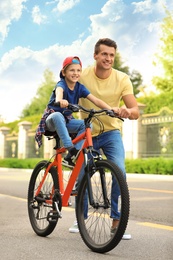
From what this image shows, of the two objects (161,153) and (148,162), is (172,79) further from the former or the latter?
(148,162)

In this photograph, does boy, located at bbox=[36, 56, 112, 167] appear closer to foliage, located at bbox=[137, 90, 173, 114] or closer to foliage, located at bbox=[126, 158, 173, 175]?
foliage, located at bbox=[126, 158, 173, 175]

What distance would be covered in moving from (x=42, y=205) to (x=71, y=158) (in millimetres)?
766

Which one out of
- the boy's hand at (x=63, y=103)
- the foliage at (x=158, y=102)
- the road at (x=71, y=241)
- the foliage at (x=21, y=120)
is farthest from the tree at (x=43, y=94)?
the boy's hand at (x=63, y=103)

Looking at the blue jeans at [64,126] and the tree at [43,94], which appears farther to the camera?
the tree at [43,94]

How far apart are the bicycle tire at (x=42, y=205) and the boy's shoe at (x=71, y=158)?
22 centimetres

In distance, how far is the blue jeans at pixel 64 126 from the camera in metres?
5.21

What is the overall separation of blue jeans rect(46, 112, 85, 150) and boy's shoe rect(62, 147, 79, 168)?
2.2 inches

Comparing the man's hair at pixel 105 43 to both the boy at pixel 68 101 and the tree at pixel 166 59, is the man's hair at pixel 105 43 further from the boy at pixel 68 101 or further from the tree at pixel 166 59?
the tree at pixel 166 59

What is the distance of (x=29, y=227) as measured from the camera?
20.9 ft

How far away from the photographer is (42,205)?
5891mm

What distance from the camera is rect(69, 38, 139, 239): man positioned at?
18.4ft

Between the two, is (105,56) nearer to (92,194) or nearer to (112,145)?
(112,145)

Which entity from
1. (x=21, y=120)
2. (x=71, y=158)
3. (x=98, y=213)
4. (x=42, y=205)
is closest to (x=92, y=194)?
(x=98, y=213)

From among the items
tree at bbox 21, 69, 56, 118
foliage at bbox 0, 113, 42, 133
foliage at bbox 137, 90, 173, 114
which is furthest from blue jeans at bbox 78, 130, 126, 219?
tree at bbox 21, 69, 56, 118
